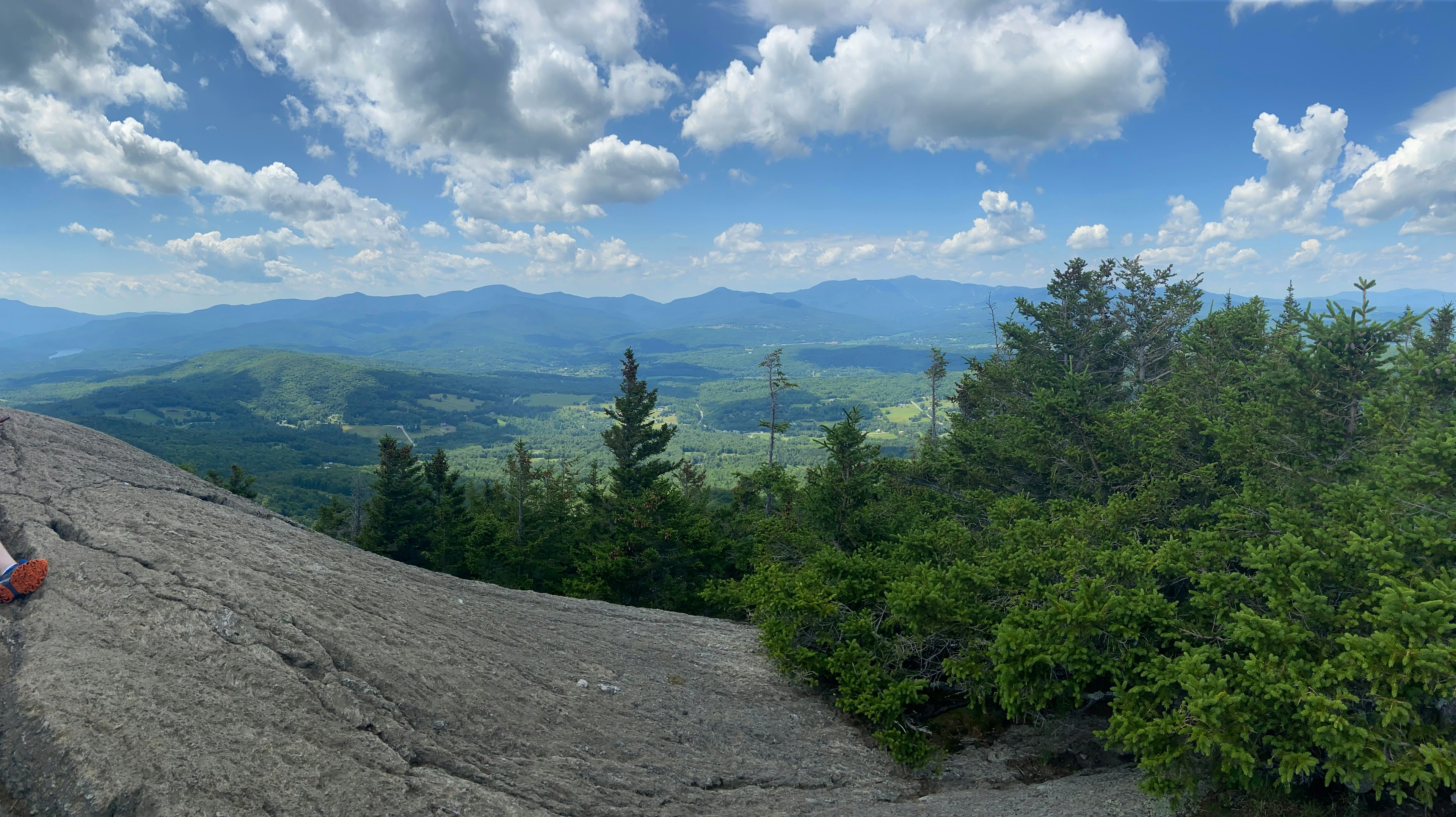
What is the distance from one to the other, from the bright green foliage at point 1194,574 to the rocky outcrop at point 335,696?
7.76 feet

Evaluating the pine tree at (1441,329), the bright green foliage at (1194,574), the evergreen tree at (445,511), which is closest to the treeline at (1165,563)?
the bright green foliage at (1194,574)

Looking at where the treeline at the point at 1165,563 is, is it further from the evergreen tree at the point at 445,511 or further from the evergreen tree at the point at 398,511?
the evergreen tree at the point at 398,511

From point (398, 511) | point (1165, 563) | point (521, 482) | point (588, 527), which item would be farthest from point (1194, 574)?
point (398, 511)

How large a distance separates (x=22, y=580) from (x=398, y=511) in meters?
29.1

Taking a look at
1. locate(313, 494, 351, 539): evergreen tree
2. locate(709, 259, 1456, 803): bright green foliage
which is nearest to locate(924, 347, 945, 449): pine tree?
locate(709, 259, 1456, 803): bright green foliage

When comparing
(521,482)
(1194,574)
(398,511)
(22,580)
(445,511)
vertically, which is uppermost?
(22,580)

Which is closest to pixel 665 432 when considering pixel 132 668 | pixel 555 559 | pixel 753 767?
pixel 555 559

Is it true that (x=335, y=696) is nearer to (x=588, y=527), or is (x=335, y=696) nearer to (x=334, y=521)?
(x=588, y=527)

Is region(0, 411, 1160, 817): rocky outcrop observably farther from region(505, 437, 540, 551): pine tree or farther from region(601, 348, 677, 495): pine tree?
region(505, 437, 540, 551): pine tree

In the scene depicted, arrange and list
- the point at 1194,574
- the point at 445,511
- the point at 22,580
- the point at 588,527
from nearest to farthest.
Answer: the point at 22,580, the point at 1194,574, the point at 588,527, the point at 445,511

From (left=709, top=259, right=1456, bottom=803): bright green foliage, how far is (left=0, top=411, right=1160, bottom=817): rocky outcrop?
236cm

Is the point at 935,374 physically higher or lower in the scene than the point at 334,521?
higher

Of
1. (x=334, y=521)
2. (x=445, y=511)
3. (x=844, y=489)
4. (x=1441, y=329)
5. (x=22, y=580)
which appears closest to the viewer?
(x=22, y=580)

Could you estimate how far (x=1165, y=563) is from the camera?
13.6 m
